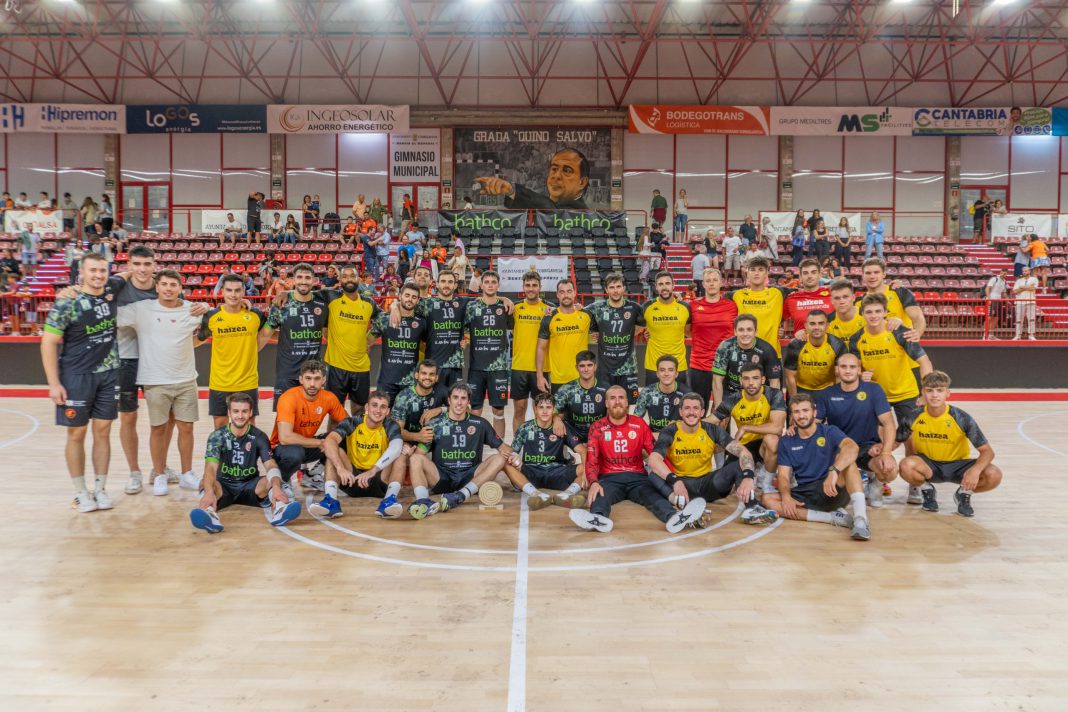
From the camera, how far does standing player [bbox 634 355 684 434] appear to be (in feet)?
25.3

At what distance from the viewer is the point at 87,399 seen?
279 inches

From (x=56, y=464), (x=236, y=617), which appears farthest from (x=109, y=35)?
(x=236, y=617)

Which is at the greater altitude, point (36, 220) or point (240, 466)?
point (36, 220)

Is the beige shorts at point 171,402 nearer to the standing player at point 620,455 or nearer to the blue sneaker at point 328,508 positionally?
the blue sneaker at point 328,508

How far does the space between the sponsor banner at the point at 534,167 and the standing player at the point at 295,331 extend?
20.8 m

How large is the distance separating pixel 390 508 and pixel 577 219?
20.1 metres

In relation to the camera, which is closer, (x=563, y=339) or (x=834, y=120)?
(x=563, y=339)

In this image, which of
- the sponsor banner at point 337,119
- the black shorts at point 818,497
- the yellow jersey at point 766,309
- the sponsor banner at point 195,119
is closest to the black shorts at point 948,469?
the black shorts at point 818,497

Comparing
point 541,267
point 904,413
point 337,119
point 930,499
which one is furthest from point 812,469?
point 337,119

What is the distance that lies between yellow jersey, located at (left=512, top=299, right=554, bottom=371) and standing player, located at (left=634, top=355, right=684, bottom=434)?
1749mm

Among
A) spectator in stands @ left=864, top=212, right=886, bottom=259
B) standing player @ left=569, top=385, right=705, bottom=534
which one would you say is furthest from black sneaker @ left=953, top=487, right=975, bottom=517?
spectator in stands @ left=864, top=212, right=886, bottom=259

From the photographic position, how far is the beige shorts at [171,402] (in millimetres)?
7750

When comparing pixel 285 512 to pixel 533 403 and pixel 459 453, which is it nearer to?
pixel 459 453

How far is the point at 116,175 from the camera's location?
29.3m
